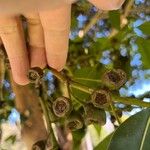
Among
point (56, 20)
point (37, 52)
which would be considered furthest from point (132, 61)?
point (56, 20)

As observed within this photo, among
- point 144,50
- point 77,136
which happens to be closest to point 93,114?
point 77,136

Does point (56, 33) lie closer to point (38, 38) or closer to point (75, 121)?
point (38, 38)

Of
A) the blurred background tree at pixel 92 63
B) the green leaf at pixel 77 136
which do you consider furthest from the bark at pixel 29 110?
the green leaf at pixel 77 136

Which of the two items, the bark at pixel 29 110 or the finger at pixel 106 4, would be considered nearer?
the finger at pixel 106 4

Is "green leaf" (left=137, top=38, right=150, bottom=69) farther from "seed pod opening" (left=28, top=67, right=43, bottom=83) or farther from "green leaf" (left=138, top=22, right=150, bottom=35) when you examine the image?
"seed pod opening" (left=28, top=67, right=43, bottom=83)

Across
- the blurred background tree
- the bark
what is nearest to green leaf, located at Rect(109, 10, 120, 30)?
the blurred background tree

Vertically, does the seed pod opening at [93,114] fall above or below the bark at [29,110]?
above

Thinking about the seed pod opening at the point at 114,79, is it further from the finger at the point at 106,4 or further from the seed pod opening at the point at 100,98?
the finger at the point at 106,4

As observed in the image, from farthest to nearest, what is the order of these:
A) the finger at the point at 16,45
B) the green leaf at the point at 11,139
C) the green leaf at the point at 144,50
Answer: the green leaf at the point at 11,139 → the green leaf at the point at 144,50 → the finger at the point at 16,45
